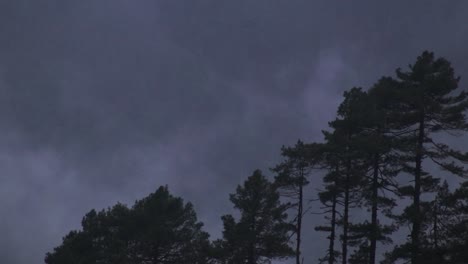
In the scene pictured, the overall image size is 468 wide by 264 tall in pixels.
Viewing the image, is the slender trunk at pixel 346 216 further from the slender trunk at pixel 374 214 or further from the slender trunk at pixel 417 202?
the slender trunk at pixel 417 202

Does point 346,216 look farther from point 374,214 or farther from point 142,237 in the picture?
point 142,237

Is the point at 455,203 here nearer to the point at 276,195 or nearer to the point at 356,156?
the point at 356,156

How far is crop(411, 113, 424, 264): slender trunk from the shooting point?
29433 millimetres

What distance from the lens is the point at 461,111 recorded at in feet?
104

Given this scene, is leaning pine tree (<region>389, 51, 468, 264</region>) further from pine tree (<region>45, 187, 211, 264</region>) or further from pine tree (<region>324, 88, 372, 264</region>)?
pine tree (<region>45, 187, 211, 264</region>)

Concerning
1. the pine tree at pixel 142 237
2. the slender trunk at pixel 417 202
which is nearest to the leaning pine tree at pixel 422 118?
the slender trunk at pixel 417 202

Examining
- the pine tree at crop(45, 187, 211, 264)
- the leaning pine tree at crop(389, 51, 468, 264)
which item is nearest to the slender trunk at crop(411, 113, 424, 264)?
the leaning pine tree at crop(389, 51, 468, 264)

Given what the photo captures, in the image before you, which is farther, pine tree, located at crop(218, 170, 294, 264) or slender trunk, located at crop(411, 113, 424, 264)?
pine tree, located at crop(218, 170, 294, 264)

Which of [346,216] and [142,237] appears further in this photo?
[142,237]

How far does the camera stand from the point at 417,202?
30.6 meters

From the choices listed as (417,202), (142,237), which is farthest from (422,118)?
(142,237)

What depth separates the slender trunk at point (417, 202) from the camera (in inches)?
1159

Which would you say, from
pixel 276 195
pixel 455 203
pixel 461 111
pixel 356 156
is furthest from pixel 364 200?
pixel 276 195

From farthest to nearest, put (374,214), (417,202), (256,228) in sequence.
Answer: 1. (256,228)
2. (374,214)
3. (417,202)
